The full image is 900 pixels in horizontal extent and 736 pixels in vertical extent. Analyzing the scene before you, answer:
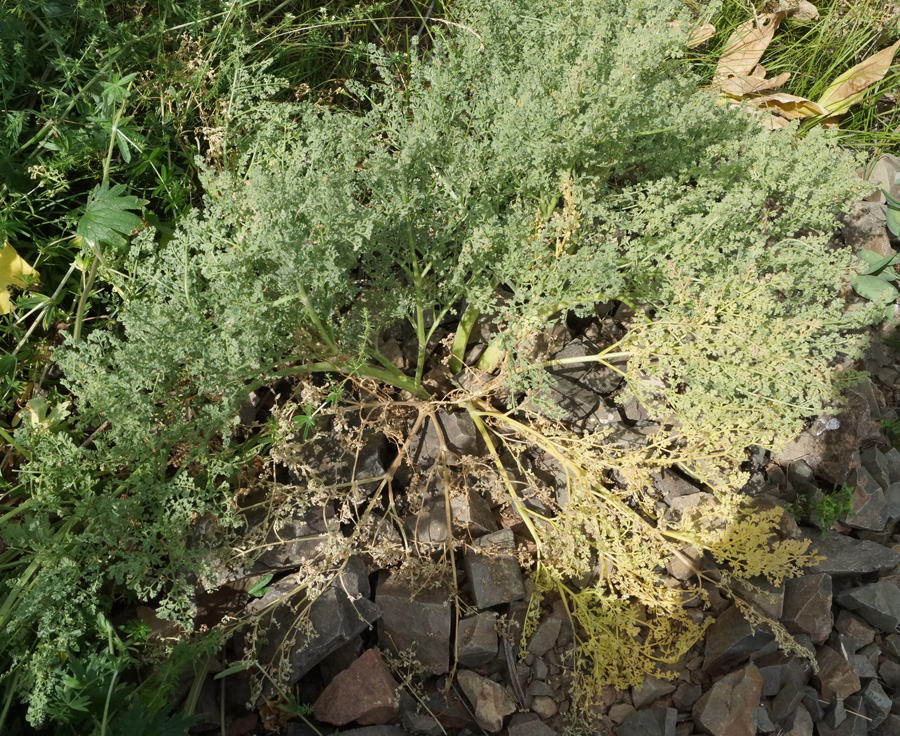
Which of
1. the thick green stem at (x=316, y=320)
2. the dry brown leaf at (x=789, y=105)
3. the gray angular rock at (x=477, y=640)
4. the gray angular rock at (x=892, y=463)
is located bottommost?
the gray angular rock at (x=477, y=640)

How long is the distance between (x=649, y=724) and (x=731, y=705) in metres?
0.28

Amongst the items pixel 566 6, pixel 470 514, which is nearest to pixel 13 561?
pixel 470 514

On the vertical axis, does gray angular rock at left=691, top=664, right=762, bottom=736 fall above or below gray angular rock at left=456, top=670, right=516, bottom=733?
above

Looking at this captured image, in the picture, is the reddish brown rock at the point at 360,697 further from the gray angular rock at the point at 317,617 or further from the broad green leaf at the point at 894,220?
the broad green leaf at the point at 894,220

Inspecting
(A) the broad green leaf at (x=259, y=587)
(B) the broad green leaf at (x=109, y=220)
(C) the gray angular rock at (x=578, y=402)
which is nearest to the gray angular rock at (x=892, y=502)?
(C) the gray angular rock at (x=578, y=402)

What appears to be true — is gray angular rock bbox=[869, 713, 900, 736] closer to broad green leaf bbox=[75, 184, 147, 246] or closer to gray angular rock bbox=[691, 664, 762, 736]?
gray angular rock bbox=[691, 664, 762, 736]

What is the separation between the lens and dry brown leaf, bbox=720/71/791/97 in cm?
350

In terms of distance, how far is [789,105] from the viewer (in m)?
3.55

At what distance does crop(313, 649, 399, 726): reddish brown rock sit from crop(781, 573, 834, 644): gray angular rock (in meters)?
1.46

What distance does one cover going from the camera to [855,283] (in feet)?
10.2

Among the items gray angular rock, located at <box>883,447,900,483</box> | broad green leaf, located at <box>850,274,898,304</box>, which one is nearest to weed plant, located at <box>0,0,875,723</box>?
broad green leaf, located at <box>850,274,898,304</box>

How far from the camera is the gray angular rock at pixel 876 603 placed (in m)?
2.58

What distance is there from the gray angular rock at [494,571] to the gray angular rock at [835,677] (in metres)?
1.14

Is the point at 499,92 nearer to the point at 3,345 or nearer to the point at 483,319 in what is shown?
the point at 483,319
